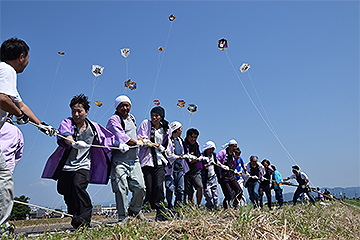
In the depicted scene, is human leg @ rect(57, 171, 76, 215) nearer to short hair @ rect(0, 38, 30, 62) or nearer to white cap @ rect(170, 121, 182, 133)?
short hair @ rect(0, 38, 30, 62)

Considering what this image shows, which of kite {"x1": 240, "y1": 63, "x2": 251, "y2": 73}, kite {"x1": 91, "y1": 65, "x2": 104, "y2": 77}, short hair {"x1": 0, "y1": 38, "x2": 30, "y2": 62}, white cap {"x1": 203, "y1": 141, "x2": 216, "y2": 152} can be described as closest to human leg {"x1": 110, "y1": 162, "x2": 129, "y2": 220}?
short hair {"x1": 0, "y1": 38, "x2": 30, "y2": 62}

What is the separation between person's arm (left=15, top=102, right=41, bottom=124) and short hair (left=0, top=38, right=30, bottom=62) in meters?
0.53

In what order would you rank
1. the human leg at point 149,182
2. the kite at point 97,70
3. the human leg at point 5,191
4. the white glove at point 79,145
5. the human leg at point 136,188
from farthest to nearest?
1. the kite at point 97,70
2. the human leg at point 149,182
3. the human leg at point 136,188
4. the white glove at point 79,145
5. the human leg at point 5,191

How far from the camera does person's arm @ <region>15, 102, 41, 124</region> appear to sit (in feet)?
9.93

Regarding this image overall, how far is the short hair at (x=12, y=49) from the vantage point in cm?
311

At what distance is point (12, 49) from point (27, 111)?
0.69 metres

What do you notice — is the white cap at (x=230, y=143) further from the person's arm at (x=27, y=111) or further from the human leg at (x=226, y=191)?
the person's arm at (x=27, y=111)

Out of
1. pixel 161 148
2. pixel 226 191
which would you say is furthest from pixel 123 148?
pixel 226 191

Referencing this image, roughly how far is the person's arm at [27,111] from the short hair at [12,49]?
532 mm

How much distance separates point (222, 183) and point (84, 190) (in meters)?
4.79

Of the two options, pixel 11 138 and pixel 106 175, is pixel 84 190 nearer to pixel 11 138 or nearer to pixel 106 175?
pixel 106 175

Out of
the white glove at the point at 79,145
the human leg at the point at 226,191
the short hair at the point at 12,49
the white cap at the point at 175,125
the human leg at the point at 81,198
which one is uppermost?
the white cap at the point at 175,125

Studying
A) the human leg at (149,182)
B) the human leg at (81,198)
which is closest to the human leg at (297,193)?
the human leg at (149,182)

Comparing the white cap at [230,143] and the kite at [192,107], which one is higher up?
the kite at [192,107]
